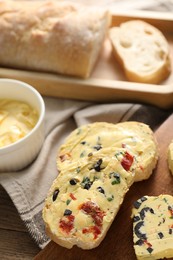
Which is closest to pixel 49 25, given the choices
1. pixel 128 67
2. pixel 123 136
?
pixel 128 67

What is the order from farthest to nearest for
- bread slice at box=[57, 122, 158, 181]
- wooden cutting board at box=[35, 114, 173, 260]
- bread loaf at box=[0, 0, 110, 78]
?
bread loaf at box=[0, 0, 110, 78] → bread slice at box=[57, 122, 158, 181] → wooden cutting board at box=[35, 114, 173, 260]

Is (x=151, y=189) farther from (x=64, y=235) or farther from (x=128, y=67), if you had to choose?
(x=128, y=67)

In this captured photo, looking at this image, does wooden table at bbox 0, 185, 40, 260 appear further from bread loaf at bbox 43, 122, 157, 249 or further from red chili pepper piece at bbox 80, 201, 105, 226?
red chili pepper piece at bbox 80, 201, 105, 226

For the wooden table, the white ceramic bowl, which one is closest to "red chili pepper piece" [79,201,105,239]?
the wooden table

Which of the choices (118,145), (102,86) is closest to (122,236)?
(118,145)

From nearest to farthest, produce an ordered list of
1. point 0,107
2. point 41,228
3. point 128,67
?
1. point 41,228
2. point 0,107
3. point 128,67

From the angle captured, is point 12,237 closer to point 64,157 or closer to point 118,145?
point 64,157
